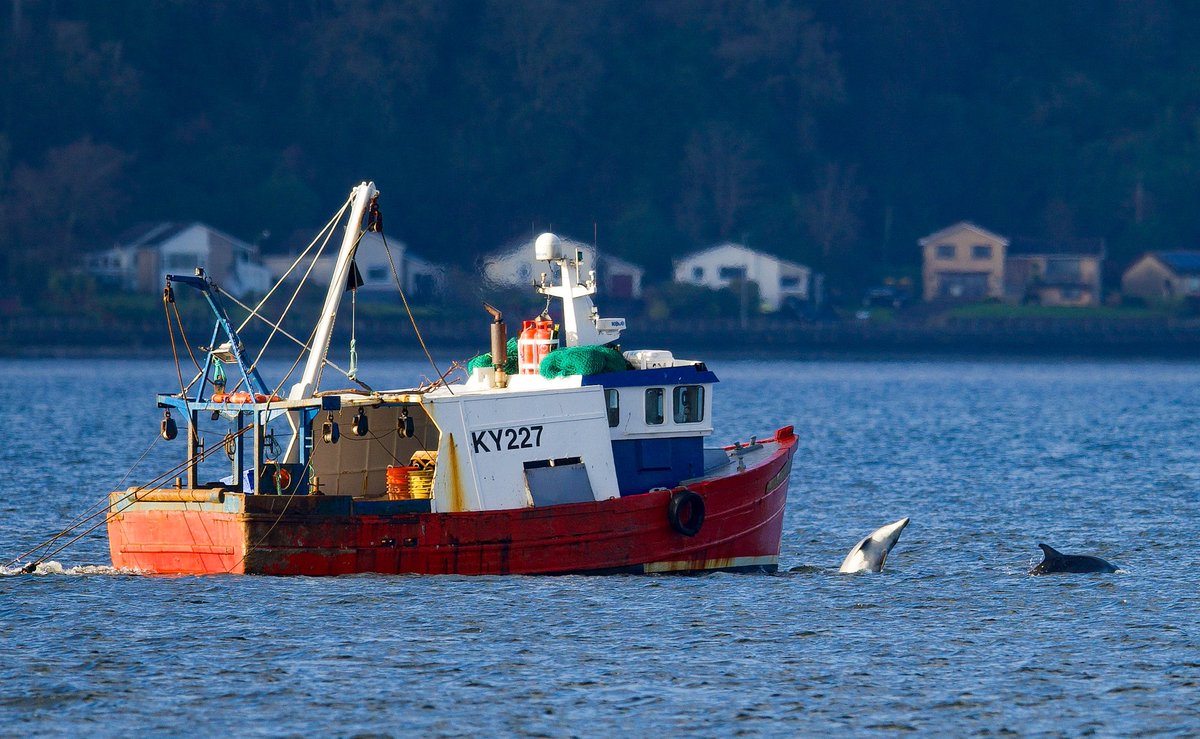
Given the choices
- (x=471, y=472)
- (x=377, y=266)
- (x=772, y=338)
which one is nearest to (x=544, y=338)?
(x=471, y=472)

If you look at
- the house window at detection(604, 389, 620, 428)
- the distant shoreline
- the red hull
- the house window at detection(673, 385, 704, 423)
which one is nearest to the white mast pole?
the red hull

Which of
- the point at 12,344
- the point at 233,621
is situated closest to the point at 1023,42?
the point at 12,344

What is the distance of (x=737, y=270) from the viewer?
154625mm

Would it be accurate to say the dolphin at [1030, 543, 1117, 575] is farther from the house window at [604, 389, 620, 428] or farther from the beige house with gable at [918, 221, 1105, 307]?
the beige house with gable at [918, 221, 1105, 307]

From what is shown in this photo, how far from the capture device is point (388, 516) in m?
28.4

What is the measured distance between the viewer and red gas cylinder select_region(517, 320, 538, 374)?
31.2 metres

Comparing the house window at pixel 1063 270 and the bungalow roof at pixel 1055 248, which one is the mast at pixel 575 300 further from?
the house window at pixel 1063 270

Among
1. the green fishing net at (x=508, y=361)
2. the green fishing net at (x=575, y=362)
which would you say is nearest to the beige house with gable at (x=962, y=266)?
the green fishing net at (x=508, y=361)

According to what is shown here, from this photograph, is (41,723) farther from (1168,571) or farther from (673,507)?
(1168,571)

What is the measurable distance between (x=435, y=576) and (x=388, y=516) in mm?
1448

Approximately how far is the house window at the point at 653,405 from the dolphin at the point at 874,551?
475 cm

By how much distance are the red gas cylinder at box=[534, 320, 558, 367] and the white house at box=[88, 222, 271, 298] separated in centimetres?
11595

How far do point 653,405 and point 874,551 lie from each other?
5.19 metres

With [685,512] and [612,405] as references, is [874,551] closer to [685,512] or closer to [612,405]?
[685,512]
